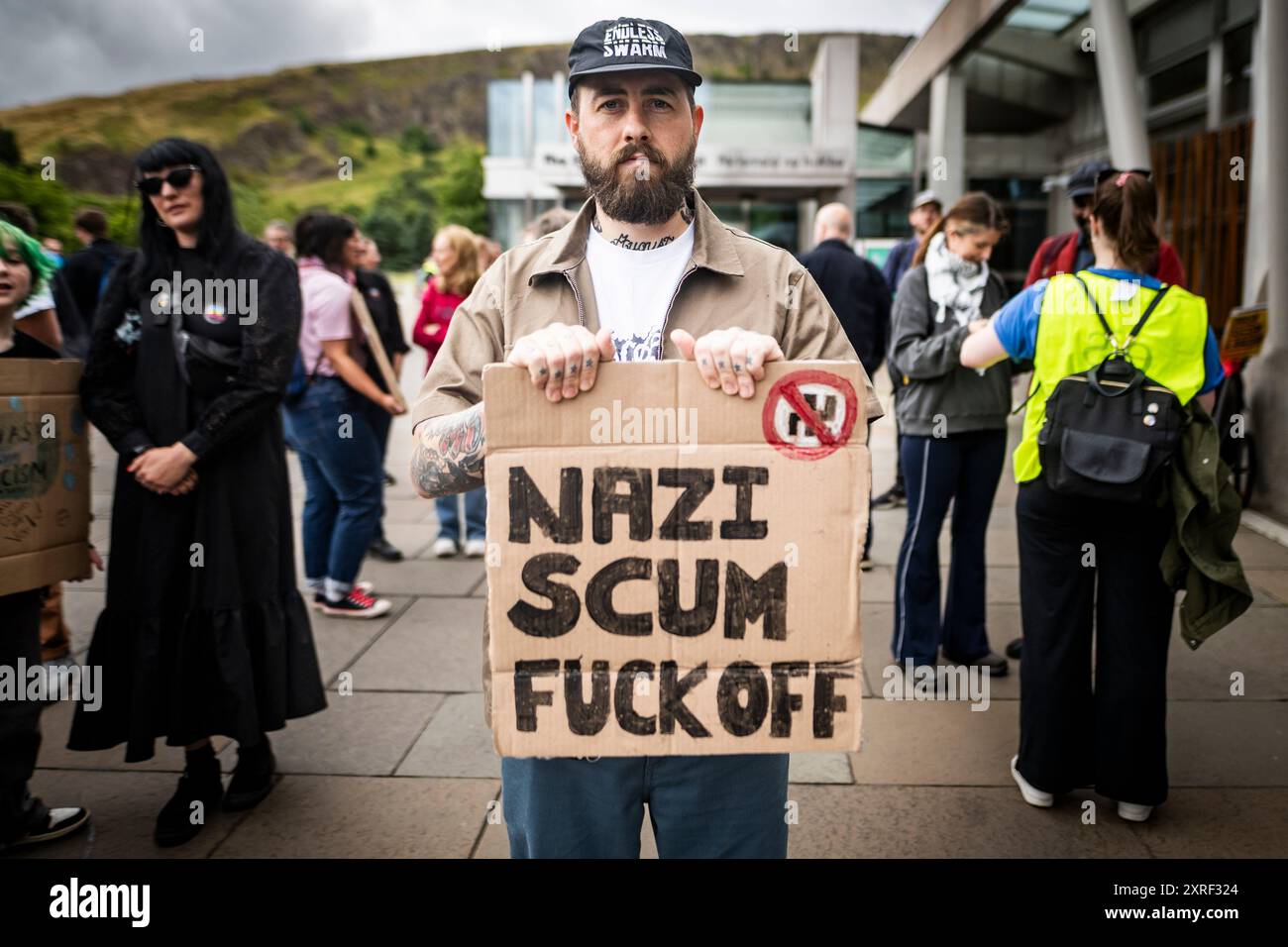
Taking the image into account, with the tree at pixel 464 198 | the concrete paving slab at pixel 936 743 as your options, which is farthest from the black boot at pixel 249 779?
the tree at pixel 464 198

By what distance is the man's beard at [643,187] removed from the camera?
1.76m

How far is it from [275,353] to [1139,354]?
2747 mm

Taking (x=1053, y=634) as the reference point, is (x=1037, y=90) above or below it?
above

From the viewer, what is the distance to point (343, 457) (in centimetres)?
521

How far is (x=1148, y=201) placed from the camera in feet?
10.0

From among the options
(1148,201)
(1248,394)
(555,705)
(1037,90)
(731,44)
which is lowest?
(555,705)

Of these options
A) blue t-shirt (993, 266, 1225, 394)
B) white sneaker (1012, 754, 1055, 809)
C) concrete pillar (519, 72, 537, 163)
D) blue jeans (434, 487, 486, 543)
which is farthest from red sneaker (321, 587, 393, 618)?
concrete pillar (519, 72, 537, 163)

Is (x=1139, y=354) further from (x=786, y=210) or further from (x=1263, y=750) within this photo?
(x=786, y=210)

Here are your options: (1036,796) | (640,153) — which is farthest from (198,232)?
(1036,796)

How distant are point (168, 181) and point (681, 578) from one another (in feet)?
7.70

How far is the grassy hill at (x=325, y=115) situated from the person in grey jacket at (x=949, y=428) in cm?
6298
